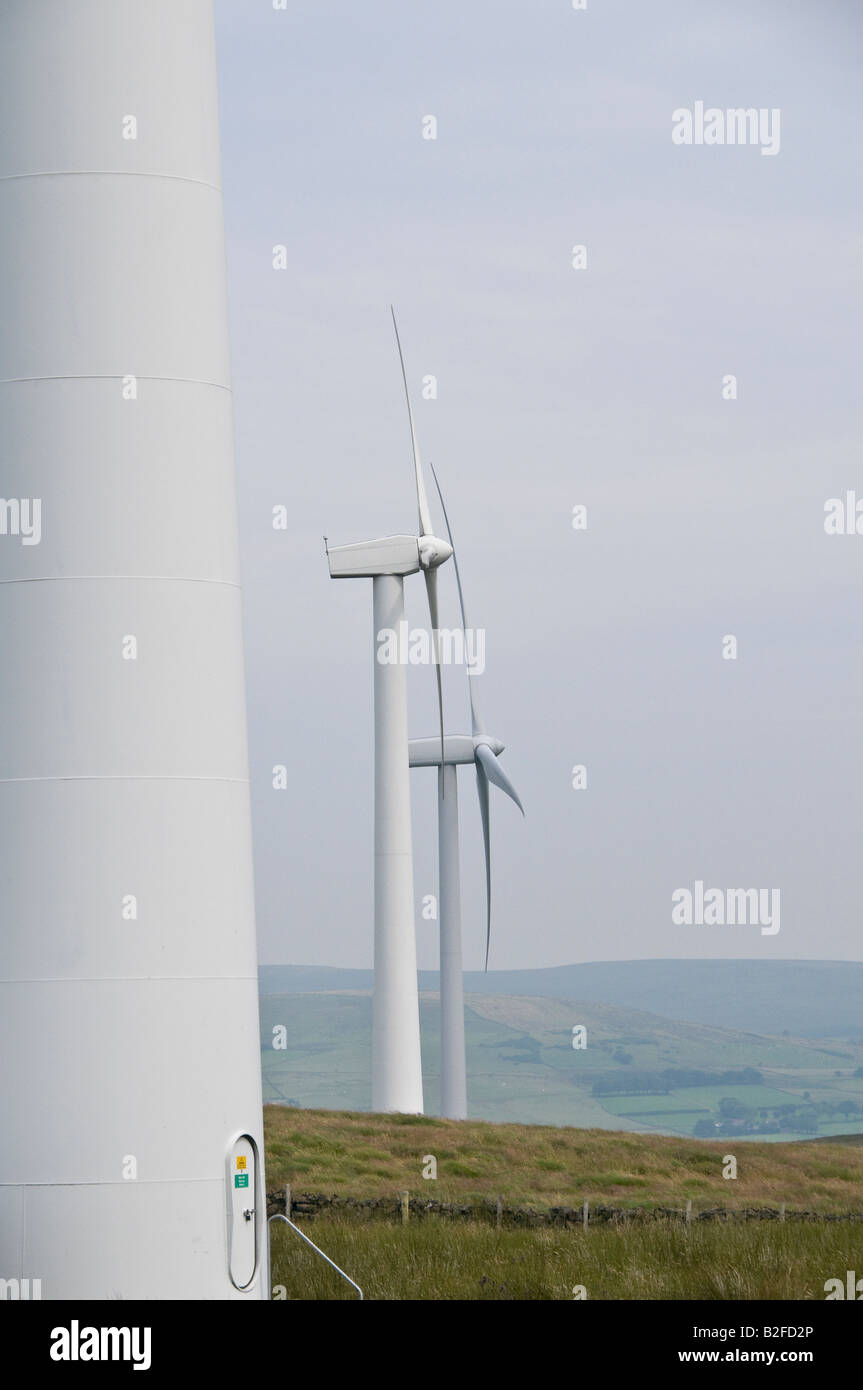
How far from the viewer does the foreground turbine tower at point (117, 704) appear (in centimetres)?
1364

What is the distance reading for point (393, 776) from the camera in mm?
44625

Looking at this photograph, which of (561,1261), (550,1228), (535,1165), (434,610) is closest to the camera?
(561,1261)

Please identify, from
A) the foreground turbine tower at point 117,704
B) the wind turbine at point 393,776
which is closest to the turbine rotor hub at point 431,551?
the wind turbine at point 393,776

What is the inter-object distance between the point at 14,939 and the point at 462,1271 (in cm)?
845

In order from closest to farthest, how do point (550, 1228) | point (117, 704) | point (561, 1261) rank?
1. point (117, 704)
2. point (561, 1261)
3. point (550, 1228)

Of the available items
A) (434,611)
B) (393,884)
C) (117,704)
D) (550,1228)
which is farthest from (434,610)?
(117,704)

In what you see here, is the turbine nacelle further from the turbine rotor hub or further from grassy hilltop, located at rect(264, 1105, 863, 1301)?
grassy hilltop, located at rect(264, 1105, 863, 1301)

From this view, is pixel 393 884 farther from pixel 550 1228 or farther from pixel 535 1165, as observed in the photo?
pixel 550 1228

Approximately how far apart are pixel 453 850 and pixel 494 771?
2.72 m

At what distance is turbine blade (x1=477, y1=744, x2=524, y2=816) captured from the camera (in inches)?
1989

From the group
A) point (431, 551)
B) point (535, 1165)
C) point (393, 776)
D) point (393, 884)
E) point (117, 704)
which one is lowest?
point (535, 1165)

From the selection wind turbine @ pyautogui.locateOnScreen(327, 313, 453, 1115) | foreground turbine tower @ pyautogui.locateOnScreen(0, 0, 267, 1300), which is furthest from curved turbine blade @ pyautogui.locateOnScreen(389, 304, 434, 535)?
foreground turbine tower @ pyautogui.locateOnScreen(0, 0, 267, 1300)

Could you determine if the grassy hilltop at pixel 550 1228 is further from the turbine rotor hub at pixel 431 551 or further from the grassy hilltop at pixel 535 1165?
the turbine rotor hub at pixel 431 551
